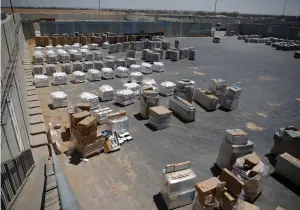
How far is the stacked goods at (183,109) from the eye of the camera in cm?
1109

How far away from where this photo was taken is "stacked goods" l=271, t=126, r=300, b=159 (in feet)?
26.6

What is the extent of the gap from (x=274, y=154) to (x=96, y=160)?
284 inches

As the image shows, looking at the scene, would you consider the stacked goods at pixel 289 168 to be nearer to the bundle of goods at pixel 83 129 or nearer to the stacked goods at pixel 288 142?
the stacked goods at pixel 288 142

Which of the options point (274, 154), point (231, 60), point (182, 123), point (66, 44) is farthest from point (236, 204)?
point (66, 44)

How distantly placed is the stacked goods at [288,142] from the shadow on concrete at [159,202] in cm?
536

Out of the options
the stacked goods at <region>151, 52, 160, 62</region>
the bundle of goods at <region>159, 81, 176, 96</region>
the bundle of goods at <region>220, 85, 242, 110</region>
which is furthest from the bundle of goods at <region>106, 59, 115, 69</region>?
the bundle of goods at <region>220, 85, 242, 110</region>

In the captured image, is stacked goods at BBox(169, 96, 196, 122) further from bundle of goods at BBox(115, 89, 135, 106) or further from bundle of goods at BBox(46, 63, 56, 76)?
bundle of goods at BBox(46, 63, 56, 76)

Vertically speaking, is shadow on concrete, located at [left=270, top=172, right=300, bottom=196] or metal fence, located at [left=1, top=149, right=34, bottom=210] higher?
metal fence, located at [left=1, top=149, right=34, bottom=210]

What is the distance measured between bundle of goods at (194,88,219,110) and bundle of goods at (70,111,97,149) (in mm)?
7200

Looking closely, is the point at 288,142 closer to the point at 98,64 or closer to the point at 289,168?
the point at 289,168

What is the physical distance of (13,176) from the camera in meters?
5.23

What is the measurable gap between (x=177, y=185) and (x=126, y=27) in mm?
34359

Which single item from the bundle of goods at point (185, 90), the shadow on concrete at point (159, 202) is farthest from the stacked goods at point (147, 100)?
the shadow on concrete at point (159, 202)

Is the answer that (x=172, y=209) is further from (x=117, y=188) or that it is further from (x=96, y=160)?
(x=96, y=160)
